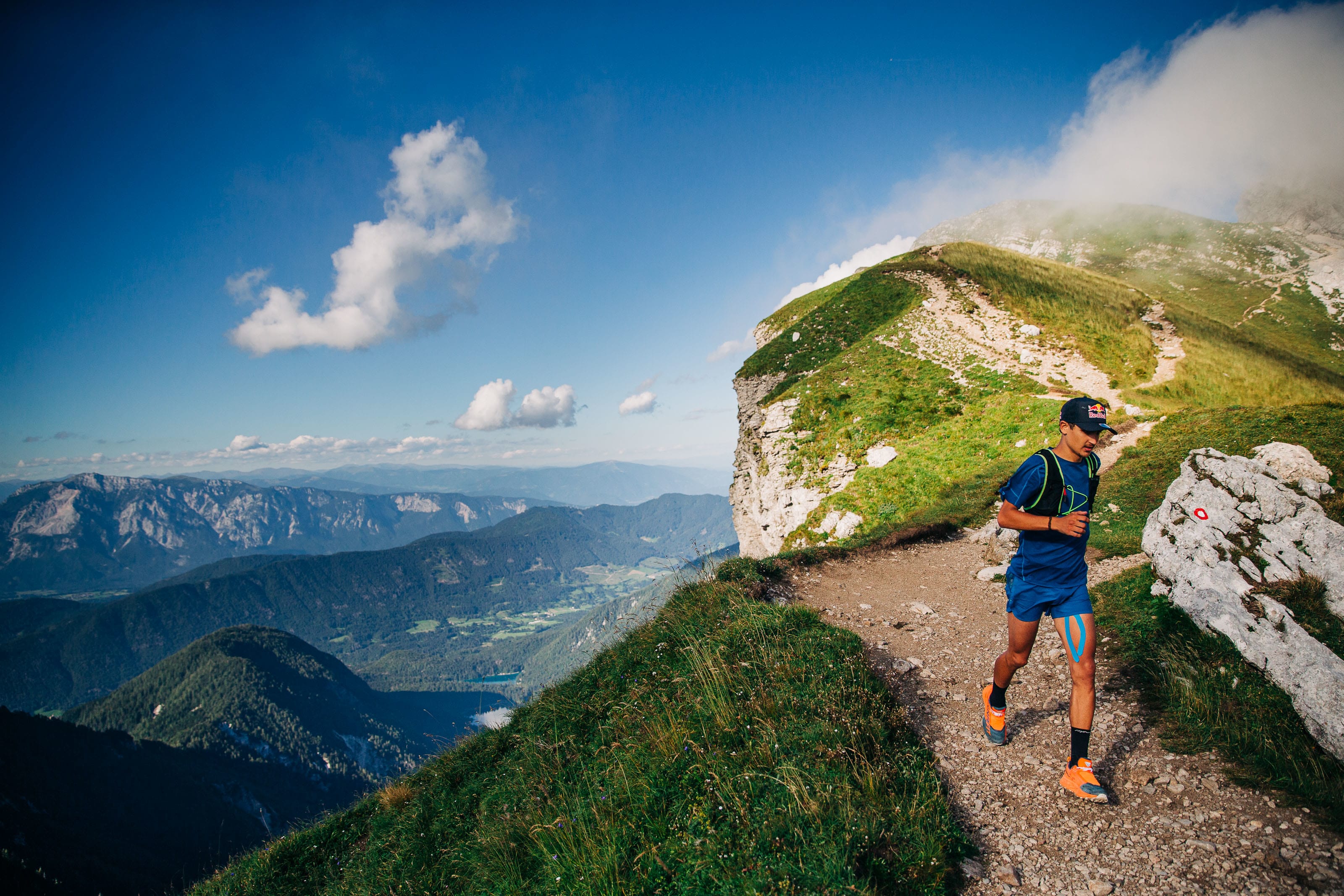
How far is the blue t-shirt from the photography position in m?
→ 5.07

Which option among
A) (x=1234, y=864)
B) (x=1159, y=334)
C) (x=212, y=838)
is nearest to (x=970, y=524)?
(x=1234, y=864)

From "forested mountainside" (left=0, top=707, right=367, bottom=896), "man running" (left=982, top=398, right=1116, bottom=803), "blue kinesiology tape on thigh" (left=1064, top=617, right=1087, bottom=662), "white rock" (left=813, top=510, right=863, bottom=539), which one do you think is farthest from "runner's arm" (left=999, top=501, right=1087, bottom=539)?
"forested mountainside" (left=0, top=707, right=367, bottom=896)

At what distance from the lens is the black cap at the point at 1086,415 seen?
194 inches

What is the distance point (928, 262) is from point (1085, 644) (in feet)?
132

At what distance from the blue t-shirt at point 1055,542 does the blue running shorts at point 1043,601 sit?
0.13 feet

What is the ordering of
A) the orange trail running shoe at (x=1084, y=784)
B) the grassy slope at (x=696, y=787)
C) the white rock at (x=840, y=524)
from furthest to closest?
the white rock at (x=840, y=524), the orange trail running shoe at (x=1084, y=784), the grassy slope at (x=696, y=787)

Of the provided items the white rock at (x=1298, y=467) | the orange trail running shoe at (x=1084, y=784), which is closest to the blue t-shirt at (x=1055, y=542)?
the orange trail running shoe at (x=1084, y=784)

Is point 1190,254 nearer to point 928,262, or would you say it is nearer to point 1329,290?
point 1329,290

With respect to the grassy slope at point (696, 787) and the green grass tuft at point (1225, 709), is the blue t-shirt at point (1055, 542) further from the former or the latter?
the grassy slope at point (696, 787)

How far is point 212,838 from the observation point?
366 feet

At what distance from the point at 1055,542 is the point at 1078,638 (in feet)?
3.15

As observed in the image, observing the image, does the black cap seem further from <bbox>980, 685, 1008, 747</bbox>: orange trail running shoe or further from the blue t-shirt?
<bbox>980, 685, 1008, 747</bbox>: orange trail running shoe

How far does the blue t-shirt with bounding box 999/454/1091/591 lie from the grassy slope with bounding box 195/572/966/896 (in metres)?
2.25

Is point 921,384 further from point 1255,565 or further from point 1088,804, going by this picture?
point 1088,804
